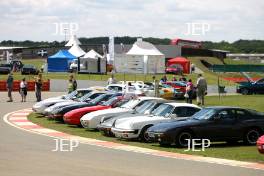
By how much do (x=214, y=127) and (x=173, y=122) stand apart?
113 cm

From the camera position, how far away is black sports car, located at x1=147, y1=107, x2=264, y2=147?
16828 millimetres

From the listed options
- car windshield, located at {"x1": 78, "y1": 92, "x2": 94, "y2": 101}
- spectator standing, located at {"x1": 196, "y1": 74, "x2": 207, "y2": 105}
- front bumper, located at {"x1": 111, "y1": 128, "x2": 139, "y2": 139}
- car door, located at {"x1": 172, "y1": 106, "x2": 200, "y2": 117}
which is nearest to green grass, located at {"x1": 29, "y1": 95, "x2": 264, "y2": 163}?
front bumper, located at {"x1": 111, "y1": 128, "x2": 139, "y2": 139}

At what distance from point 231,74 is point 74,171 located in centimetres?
5864

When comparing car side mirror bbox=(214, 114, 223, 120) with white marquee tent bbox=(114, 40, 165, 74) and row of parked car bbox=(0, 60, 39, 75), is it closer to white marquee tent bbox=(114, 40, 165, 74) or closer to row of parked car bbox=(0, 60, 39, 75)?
white marquee tent bbox=(114, 40, 165, 74)

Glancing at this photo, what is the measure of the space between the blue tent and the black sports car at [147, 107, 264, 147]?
157 ft

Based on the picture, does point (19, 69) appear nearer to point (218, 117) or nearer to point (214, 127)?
point (218, 117)

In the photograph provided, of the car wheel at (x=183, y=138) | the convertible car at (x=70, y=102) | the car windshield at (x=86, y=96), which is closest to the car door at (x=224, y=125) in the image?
the car wheel at (x=183, y=138)

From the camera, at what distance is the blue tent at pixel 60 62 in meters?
64.8

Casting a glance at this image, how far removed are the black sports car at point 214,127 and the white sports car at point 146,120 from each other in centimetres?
79

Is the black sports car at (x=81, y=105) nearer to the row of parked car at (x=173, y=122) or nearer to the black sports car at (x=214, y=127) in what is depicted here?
the row of parked car at (x=173, y=122)

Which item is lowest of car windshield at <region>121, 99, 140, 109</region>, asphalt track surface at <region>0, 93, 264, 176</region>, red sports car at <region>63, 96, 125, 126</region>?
asphalt track surface at <region>0, 93, 264, 176</region>

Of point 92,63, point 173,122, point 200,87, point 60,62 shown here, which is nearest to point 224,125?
point 173,122

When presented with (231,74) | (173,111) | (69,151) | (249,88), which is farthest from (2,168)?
(231,74)

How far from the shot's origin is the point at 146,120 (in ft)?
60.2
